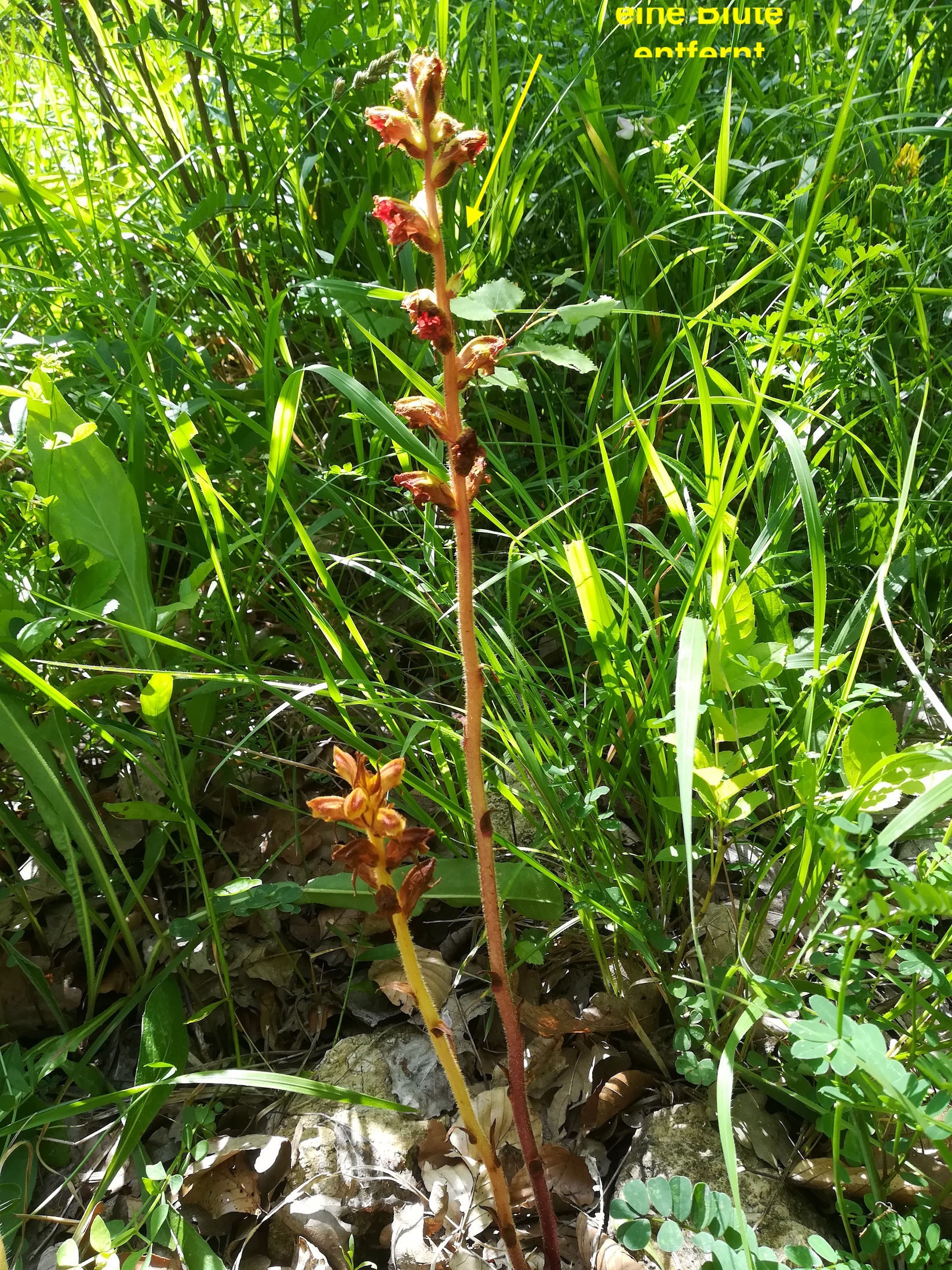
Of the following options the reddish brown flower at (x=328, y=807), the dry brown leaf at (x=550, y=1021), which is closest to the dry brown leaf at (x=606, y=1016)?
the dry brown leaf at (x=550, y=1021)

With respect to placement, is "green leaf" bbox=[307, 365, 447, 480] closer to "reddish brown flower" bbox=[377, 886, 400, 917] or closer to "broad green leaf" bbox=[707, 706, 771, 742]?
"broad green leaf" bbox=[707, 706, 771, 742]

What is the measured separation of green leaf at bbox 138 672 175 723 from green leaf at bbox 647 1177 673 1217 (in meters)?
1.01

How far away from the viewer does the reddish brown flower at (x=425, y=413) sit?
0.96m

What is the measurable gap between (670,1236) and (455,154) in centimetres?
123

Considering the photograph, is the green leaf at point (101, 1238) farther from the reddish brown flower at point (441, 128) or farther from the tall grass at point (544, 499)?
the reddish brown flower at point (441, 128)

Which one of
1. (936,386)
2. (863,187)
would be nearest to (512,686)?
(936,386)

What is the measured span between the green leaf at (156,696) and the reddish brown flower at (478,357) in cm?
80

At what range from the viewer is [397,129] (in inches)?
35.4

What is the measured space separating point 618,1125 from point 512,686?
738 millimetres

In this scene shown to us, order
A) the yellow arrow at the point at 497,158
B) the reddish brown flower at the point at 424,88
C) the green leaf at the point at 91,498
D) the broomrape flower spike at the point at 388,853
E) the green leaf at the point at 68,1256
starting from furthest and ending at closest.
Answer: the yellow arrow at the point at 497,158, the green leaf at the point at 91,498, the green leaf at the point at 68,1256, the broomrape flower spike at the point at 388,853, the reddish brown flower at the point at 424,88

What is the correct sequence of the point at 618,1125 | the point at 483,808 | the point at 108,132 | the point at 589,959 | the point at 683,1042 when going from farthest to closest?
the point at 108,132, the point at 589,959, the point at 618,1125, the point at 683,1042, the point at 483,808

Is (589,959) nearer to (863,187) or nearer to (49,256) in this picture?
(863,187)

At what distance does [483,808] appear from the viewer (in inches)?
40.0

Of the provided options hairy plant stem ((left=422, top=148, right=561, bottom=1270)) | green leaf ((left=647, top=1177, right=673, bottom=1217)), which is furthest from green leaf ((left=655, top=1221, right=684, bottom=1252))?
hairy plant stem ((left=422, top=148, right=561, bottom=1270))
